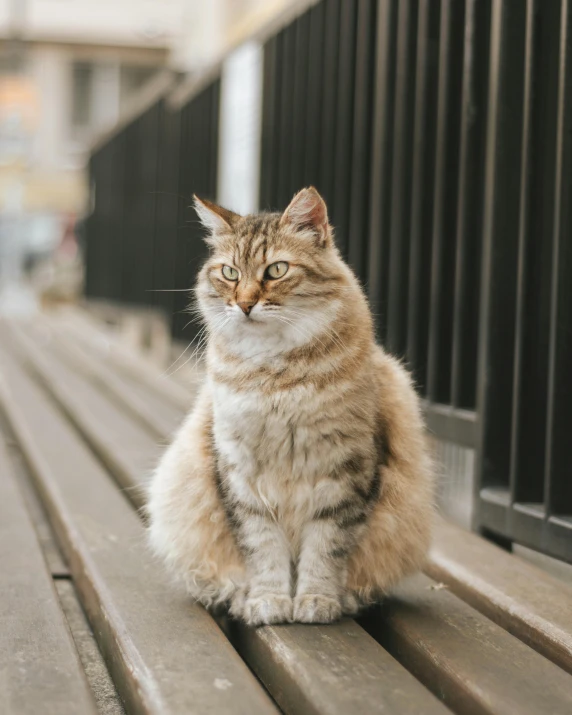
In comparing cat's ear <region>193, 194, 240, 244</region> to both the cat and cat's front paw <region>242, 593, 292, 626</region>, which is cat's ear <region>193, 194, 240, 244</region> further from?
cat's front paw <region>242, 593, 292, 626</region>

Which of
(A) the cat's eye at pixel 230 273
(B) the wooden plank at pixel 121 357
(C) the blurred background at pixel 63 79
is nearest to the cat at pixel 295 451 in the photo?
(A) the cat's eye at pixel 230 273

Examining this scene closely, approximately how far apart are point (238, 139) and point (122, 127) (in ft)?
10.0

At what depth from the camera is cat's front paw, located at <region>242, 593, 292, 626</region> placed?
1.68m

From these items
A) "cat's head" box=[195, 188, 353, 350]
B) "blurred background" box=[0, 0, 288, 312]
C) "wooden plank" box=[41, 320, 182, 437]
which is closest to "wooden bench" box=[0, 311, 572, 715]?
"cat's head" box=[195, 188, 353, 350]

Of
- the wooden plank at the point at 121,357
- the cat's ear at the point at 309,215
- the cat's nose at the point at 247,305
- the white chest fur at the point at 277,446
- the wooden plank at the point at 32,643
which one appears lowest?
the wooden plank at the point at 32,643

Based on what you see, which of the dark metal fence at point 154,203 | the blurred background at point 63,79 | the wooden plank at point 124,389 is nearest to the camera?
the wooden plank at point 124,389

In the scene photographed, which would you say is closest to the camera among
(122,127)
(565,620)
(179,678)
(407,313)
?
(179,678)

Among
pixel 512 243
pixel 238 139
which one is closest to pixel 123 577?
pixel 512 243

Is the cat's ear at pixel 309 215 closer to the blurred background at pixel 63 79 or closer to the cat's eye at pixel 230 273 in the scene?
the cat's eye at pixel 230 273

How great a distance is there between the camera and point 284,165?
12.7 feet

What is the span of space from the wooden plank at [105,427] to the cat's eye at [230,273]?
79 centimetres

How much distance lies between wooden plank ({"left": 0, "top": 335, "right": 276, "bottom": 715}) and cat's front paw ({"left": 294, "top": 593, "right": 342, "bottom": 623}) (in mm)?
146

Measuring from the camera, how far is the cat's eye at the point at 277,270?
175 centimetres

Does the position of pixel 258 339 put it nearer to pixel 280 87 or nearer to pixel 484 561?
pixel 484 561
